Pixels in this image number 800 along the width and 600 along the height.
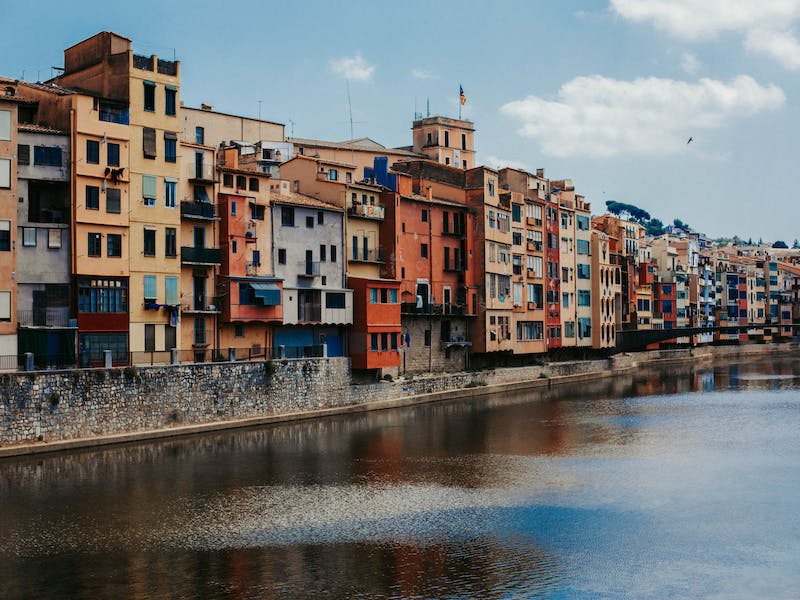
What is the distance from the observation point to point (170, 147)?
4934cm

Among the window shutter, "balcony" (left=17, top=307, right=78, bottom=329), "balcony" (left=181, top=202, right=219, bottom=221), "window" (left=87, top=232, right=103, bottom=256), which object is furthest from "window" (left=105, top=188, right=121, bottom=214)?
"balcony" (left=17, top=307, right=78, bottom=329)

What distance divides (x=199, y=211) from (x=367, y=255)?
14980 mm

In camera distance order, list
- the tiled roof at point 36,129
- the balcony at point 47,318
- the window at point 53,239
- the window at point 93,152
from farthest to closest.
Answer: the window at point 93,152 → the window at point 53,239 → the tiled roof at point 36,129 → the balcony at point 47,318

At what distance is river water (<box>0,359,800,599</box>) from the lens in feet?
79.4

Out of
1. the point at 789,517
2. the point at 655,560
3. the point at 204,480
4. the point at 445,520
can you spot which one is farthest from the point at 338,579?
the point at 789,517

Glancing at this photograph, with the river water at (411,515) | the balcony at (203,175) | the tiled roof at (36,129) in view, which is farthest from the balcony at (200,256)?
the river water at (411,515)

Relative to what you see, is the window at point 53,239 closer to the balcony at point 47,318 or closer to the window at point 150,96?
the balcony at point 47,318

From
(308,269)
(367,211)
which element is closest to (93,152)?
(308,269)

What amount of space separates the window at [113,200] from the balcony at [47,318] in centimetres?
511

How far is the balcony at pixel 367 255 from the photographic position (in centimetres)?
6259

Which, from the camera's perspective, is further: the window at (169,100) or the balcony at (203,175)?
the balcony at (203,175)

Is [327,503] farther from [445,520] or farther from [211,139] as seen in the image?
[211,139]

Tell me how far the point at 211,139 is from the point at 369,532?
1902 inches

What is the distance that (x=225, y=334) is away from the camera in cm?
5344
